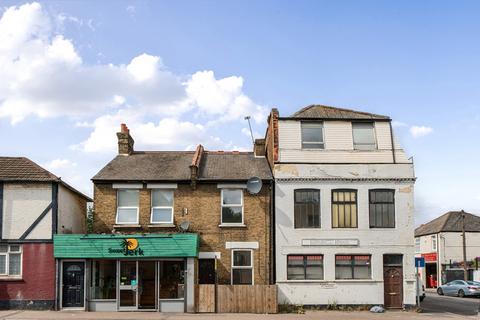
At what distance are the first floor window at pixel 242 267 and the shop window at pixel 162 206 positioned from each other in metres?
3.57

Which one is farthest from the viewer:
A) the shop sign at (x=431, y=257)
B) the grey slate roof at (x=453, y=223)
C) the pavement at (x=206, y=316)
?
the shop sign at (x=431, y=257)

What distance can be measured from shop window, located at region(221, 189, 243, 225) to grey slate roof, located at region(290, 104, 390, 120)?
4.93 metres

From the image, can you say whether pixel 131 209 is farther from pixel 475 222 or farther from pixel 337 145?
pixel 475 222

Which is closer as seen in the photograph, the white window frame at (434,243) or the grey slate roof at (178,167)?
the grey slate roof at (178,167)

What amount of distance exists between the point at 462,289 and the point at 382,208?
63.8ft

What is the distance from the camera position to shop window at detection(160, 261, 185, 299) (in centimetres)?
2666

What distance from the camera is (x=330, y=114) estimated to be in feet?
Answer: 99.9

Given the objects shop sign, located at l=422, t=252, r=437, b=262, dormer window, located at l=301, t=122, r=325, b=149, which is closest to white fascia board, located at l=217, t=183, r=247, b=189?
dormer window, located at l=301, t=122, r=325, b=149

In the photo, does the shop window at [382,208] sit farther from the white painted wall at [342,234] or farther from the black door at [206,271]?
the black door at [206,271]

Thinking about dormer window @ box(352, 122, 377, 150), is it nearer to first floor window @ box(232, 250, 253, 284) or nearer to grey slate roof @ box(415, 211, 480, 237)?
first floor window @ box(232, 250, 253, 284)

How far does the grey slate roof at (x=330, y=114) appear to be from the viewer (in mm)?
29641

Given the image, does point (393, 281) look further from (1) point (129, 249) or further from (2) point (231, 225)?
(1) point (129, 249)

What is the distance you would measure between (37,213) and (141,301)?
620 cm

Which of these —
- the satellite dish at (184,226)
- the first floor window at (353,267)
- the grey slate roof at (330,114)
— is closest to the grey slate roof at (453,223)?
the grey slate roof at (330,114)
